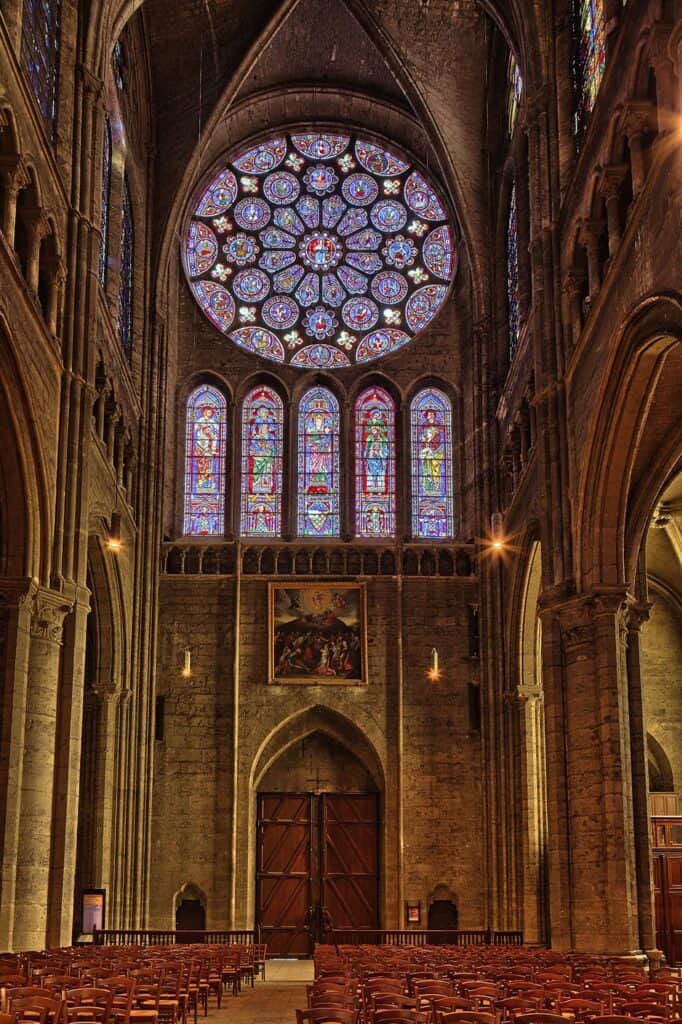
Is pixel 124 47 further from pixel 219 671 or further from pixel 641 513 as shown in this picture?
pixel 641 513

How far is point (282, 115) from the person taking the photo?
41.4m

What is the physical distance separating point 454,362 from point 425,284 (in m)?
2.84

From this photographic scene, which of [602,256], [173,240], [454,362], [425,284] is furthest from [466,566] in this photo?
[602,256]

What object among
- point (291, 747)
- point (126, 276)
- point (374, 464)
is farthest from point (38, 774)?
point (374, 464)

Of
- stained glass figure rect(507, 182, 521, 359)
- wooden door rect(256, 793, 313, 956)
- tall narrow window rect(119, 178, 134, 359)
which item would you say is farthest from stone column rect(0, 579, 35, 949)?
stained glass figure rect(507, 182, 521, 359)

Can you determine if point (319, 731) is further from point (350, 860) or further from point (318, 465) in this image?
point (318, 465)

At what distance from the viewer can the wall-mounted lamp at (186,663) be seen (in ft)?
116

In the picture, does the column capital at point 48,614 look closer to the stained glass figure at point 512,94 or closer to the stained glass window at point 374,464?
the stained glass window at point 374,464

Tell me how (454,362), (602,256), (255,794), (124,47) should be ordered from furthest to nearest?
(454,362), (255,794), (124,47), (602,256)

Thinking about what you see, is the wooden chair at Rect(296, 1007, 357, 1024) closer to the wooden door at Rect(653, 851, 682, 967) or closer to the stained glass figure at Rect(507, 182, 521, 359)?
the wooden door at Rect(653, 851, 682, 967)

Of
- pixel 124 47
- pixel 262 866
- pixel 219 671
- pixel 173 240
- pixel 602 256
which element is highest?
pixel 124 47

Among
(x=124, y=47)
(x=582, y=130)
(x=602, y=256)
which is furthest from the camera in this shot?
(x=124, y=47)

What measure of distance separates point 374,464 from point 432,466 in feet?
5.51

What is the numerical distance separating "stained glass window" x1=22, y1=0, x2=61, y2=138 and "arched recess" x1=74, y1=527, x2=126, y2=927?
9.38 meters
